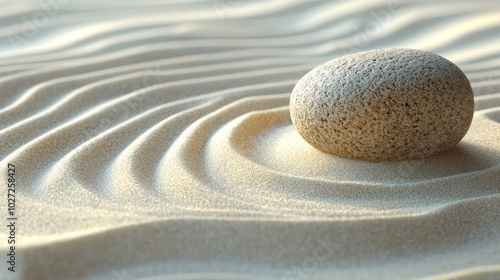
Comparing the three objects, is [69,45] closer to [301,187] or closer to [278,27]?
[278,27]

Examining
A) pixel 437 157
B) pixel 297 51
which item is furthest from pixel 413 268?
pixel 297 51

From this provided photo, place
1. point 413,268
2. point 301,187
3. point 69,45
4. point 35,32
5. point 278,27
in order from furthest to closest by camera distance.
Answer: point 278,27, point 35,32, point 69,45, point 301,187, point 413,268

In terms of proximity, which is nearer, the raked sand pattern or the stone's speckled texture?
the raked sand pattern

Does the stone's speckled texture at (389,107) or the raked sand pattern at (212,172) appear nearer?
the raked sand pattern at (212,172)
